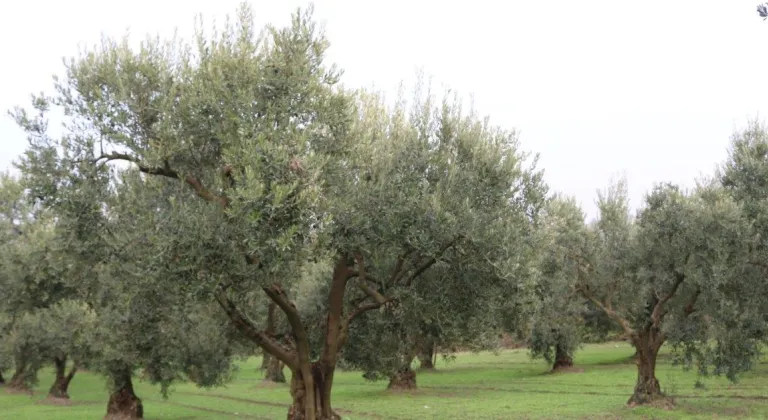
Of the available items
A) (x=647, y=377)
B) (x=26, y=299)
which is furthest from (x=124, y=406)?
(x=647, y=377)

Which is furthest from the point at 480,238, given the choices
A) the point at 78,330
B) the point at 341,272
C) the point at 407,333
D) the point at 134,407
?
the point at 78,330

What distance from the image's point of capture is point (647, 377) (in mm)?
31000

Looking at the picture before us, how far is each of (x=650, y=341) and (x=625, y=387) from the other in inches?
411

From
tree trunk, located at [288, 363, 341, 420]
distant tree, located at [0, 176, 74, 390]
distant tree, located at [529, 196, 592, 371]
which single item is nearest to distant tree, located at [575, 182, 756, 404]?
distant tree, located at [529, 196, 592, 371]

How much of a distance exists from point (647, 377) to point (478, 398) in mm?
11863

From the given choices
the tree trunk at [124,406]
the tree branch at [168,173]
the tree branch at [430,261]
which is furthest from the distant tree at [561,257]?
the tree trunk at [124,406]

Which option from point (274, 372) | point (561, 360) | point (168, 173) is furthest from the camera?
point (561, 360)

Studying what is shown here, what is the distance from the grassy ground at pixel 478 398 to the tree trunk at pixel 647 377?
37.3 inches

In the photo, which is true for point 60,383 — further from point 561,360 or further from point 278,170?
point 278,170

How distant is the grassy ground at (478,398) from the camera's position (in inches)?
1230

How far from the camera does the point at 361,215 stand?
1758cm

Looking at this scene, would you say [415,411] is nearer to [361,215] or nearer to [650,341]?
[650,341]

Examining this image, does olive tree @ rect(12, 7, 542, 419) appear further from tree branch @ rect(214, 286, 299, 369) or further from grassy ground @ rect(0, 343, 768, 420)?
grassy ground @ rect(0, 343, 768, 420)

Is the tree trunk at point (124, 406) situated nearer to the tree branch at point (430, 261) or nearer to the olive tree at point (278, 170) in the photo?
the olive tree at point (278, 170)
